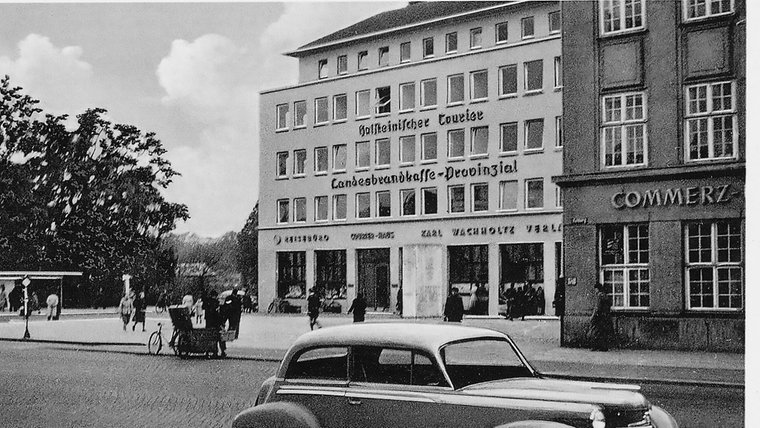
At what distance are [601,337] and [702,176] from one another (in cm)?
336

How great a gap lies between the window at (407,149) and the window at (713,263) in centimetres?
532

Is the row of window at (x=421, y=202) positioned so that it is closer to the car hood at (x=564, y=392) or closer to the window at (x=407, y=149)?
the window at (x=407, y=149)

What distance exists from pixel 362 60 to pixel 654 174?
245 inches

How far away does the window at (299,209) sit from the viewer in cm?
1619

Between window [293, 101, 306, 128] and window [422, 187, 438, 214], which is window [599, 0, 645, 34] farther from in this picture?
window [422, 187, 438, 214]

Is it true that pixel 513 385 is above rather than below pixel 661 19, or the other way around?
below

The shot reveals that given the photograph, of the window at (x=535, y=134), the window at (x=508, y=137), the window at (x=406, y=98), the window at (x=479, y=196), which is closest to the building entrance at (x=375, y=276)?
the window at (x=406, y=98)

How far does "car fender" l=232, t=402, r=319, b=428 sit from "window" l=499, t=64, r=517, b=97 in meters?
23.2

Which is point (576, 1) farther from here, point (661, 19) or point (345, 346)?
point (345, 346)

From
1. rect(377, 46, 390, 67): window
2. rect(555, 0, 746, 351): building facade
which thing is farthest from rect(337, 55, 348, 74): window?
rect(555, 0, 746, 351): building facade

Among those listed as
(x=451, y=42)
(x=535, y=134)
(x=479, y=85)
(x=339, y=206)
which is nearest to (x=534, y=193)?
(x=535, y=134)

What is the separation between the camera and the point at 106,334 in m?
22.1
